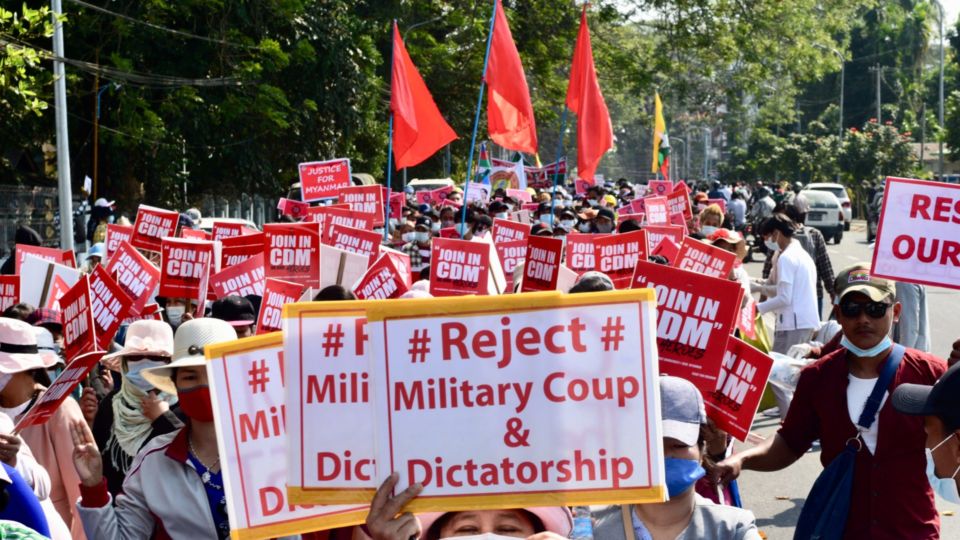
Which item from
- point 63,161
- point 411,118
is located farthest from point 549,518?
point 63,161

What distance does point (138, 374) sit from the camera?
5621 millimetres

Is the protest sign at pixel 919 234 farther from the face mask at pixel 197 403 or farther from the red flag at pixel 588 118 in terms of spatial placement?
the red flag at pixel 588 118

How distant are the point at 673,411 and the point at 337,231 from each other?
8246mm

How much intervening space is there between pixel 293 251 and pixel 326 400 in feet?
24.4

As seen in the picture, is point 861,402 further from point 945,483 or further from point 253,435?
point 253,435

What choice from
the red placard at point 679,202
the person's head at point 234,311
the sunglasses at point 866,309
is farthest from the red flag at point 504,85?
the sunglasses at point 866,309

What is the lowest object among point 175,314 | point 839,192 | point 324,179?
point 839,192

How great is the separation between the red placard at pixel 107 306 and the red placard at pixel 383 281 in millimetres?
2470

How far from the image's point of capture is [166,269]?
31.8 feet

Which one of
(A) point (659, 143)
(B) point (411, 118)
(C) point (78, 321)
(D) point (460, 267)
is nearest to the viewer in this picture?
(C) point (78, 321)

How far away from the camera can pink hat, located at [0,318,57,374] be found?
5242 mm

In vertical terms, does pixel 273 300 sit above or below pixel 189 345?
below

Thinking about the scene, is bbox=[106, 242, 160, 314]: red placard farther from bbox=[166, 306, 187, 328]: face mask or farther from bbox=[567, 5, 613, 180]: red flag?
bbox=[567, 5, 613, 180]: red flag

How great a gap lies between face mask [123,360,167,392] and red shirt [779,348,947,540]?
8.04 ft
